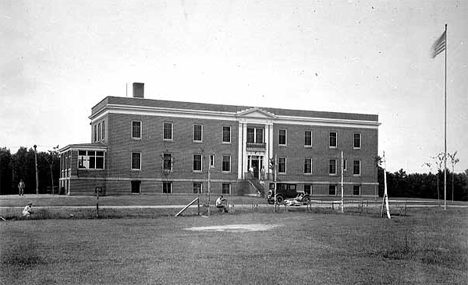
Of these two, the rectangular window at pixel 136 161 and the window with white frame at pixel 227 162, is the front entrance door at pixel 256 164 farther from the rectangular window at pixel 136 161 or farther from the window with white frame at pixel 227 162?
the rectangular window at pixel 136 161

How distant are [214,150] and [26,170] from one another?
85.5 ft

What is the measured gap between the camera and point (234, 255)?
13141mm

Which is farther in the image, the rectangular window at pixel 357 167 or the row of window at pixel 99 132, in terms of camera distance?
the rectangular window at pixel 357 167

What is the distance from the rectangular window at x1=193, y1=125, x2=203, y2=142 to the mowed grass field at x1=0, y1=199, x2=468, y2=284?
32369 mm

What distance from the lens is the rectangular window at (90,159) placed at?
47938 millimetres

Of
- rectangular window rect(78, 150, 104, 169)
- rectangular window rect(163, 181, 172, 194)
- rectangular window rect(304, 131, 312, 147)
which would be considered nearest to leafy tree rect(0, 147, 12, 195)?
rectangular window rect(78, 150, 104, 169)

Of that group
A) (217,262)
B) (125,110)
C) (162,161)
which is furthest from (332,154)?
(217,262)

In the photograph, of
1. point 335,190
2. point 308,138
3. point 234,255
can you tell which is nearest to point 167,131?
point 308,138

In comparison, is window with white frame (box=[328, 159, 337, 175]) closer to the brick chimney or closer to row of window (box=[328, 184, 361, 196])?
row of window (box=[328, 184, 361, 196])

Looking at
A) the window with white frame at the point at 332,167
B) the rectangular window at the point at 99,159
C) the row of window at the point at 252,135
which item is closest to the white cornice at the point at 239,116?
the row of window at the point at 252,135

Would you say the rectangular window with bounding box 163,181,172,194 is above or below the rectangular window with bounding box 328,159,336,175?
below

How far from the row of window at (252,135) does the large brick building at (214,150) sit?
3.8 inches

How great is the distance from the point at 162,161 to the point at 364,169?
2258cm

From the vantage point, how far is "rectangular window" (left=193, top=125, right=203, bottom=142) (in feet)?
173
